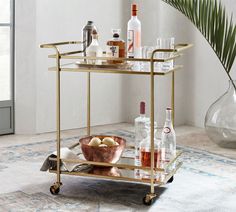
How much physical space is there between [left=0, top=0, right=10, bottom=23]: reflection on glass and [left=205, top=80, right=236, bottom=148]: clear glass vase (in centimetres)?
181

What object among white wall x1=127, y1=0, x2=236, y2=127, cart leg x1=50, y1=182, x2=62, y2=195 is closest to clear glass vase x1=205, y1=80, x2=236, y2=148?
white wall x1=127, y1=0, x2=236, y2=127

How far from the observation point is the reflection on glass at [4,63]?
5102mm

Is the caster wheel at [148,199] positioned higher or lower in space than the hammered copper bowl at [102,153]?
lower

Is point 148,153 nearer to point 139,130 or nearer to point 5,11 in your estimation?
point 139,130

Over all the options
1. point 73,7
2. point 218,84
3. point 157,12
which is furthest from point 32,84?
point 218,84

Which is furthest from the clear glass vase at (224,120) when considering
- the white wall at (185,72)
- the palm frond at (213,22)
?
the white wall at (185,72)

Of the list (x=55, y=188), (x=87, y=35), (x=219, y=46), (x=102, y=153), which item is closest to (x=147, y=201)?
(x=102, y=153)

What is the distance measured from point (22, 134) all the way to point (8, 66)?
0.58 m

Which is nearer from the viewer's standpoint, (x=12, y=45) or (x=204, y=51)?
(x=12, y=45)

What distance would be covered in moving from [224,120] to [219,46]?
61 centimetres

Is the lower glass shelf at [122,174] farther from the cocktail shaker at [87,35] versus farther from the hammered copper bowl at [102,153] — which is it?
the cocktail shaker at [87,35]

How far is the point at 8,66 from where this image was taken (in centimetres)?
518

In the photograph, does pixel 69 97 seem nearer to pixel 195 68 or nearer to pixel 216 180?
pixel 195 68

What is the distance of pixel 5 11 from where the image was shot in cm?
509
